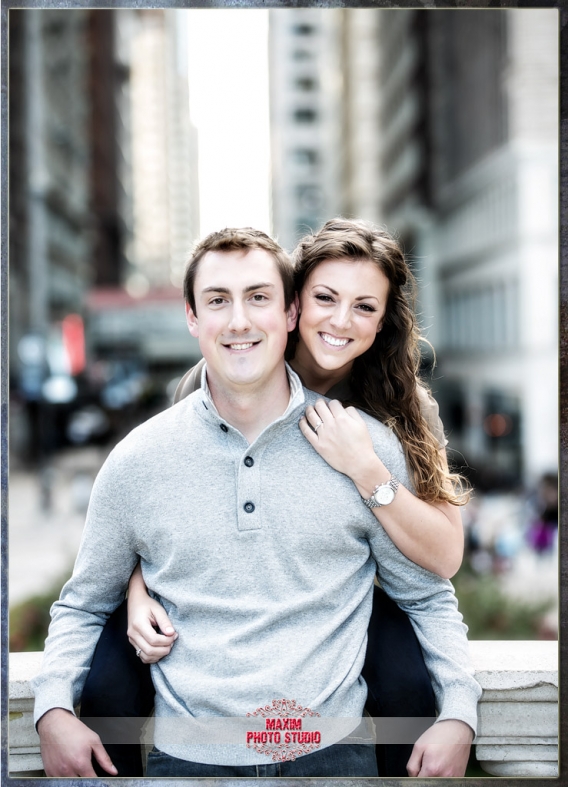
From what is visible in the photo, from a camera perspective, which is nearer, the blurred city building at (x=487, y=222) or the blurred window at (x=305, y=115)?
the blurred city building at (x=487, y=222)

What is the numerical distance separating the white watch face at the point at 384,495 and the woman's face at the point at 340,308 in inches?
18.7

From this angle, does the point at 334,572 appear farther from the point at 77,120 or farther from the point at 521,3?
the point at 77,120

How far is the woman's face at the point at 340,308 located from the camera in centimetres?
280

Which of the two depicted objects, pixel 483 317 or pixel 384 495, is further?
pixel 483 317

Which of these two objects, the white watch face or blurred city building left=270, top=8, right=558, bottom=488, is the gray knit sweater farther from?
blurred city building left=270, top=8, right=558, bottom=488

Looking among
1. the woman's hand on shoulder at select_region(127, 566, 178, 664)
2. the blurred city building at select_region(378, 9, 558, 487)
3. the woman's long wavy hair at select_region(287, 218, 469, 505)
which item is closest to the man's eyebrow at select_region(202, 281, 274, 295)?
the woman's long wavy hair at select_region(287, 218, 469, 505)

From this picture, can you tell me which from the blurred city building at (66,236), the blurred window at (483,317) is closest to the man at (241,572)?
the blurred city building at (66,236)

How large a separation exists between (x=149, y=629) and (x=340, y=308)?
116cm

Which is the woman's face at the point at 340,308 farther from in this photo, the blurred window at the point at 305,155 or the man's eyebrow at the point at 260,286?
the blurred window at the point at 305,155

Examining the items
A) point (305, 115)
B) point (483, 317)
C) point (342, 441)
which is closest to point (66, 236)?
point (483, 317)

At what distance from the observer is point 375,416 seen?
2.90m

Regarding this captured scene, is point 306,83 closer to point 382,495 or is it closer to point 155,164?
point 155,164

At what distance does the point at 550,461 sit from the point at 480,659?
3159 centimetres

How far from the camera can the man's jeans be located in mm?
2578
